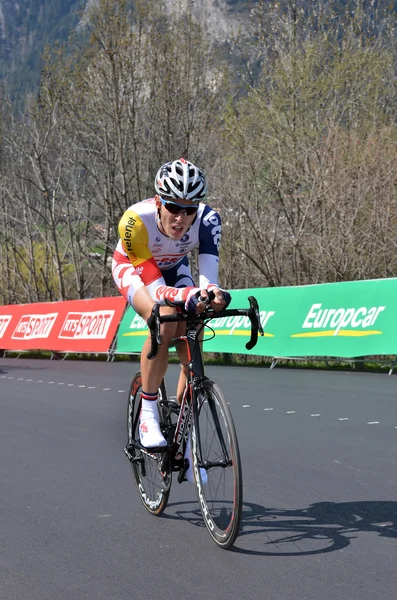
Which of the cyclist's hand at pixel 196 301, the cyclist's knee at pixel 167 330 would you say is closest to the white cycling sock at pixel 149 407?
the cyclist's knee at pixel 167 330

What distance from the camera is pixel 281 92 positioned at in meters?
24.1

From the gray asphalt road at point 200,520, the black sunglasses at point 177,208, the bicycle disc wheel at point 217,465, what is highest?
the black sunglasses at point 177,208

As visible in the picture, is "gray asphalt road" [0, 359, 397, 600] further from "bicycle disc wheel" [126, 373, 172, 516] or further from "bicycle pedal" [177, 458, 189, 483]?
"bicycle pedal" [177, 458, 189, 483]

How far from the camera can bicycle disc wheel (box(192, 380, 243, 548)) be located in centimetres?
433

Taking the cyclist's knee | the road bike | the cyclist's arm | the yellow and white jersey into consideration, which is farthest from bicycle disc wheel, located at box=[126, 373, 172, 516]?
the cyclist's arm

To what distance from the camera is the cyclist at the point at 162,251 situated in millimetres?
4855

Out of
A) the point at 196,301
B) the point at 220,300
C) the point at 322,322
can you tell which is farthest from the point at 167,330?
the point at 322,322

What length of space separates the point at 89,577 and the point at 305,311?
485 inches

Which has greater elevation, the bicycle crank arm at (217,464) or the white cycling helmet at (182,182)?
the white cycling helmet at (182,182)

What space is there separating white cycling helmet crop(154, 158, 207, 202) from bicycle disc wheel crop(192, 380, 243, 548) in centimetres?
102

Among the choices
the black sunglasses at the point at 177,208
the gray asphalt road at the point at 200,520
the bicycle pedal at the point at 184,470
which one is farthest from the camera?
the bicycle pedal at the point at 184,470

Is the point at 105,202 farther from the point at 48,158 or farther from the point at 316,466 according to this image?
the point at 316,466

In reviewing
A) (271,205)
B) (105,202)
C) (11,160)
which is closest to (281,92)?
(271,205)

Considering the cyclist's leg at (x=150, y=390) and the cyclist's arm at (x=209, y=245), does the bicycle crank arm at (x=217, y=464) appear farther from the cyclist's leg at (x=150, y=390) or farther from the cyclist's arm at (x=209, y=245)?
the cyclist's arm at (x=209, y=245)
